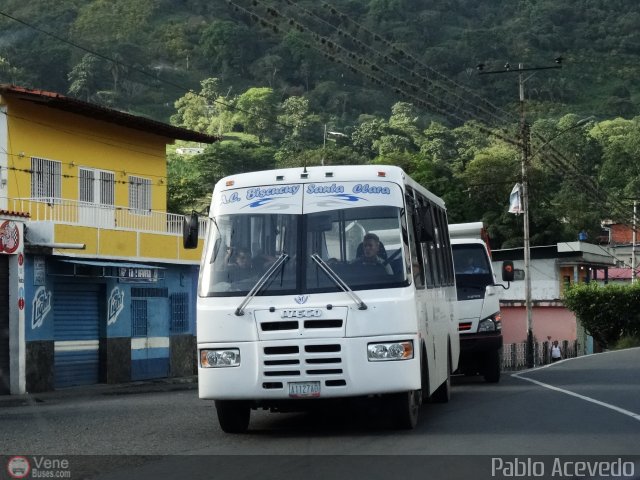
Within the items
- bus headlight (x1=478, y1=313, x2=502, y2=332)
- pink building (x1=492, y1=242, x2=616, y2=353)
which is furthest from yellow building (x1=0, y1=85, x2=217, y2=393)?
pink building (x1=492, y1=242, x2=616, y2=353)

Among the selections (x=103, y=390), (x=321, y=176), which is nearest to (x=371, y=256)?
(x=321, y=176)

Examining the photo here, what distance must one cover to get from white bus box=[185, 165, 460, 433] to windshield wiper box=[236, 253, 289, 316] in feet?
0.04

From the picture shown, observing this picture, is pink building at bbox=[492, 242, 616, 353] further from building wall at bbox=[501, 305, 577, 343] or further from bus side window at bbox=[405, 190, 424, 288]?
bus side window at bbox=[405, 190, 424, 288]

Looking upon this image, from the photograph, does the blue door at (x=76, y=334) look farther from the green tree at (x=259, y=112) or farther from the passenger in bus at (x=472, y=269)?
the green tree at (x=259, y=112)

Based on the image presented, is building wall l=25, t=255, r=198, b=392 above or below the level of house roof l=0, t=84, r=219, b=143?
below

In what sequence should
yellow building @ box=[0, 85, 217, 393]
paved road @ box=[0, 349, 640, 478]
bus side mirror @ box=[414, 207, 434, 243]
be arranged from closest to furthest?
paved road @ box=[0, 349, 640, 478], bus side mirror @ box=[414, 207, 434, 243], yellow building @ box=[0, 85, 217, 393]

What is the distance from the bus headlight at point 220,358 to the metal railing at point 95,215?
15354mm

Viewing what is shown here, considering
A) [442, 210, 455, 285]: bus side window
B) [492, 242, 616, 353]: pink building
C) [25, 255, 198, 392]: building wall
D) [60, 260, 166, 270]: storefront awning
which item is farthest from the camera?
[492, 242, 616, 353]: pink building

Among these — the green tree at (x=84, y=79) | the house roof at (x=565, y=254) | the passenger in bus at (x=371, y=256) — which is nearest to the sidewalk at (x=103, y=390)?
the passenger in bus at (x=371, y=256)

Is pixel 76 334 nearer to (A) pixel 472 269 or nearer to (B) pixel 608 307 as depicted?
(A) pixel 472 269

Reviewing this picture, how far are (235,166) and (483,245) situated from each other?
82552mm

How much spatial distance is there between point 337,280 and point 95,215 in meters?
18.4

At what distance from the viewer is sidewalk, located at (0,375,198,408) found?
22922 millimetres

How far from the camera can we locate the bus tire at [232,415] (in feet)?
43.3
